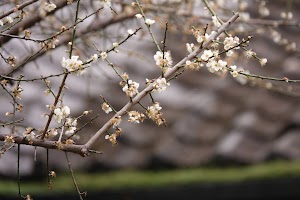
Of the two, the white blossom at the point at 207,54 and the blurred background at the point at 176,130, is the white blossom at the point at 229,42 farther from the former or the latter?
the blurred background at the point at 176,130

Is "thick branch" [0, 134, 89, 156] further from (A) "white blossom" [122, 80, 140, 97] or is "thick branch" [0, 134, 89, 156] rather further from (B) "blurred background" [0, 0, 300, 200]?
(B) "blurred background" [0, 0, 300, 200]

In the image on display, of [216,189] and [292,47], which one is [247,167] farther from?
[292,47]

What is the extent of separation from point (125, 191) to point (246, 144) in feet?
3.49

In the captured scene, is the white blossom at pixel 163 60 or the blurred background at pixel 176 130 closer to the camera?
the white blossom at pixel 163 60

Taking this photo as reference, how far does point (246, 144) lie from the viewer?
457 centimetres

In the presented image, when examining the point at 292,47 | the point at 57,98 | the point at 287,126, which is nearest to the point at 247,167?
the point at 287,126

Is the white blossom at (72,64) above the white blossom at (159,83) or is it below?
above

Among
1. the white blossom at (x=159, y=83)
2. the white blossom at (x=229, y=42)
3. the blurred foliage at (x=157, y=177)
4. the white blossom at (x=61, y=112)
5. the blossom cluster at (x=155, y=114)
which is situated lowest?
the blossom cluster at (x=155, y=114)

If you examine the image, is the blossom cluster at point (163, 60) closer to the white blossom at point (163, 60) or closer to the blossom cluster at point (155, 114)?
the white blossom at point (163, 60)

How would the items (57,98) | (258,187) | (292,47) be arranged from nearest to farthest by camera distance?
(57,98), (292,47), (258,187)

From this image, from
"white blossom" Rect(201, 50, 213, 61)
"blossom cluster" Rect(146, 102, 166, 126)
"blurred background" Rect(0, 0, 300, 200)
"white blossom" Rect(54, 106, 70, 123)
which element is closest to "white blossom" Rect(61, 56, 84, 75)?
"white blossom" Rect(54, 106, 70, 123)

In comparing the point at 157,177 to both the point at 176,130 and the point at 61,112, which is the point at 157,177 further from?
the point at 61,112

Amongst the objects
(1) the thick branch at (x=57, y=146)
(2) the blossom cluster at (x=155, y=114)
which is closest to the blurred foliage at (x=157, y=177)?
(1) the thick branch at (x=57, y=146)

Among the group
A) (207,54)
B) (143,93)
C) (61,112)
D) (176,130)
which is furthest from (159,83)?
(176,130)
